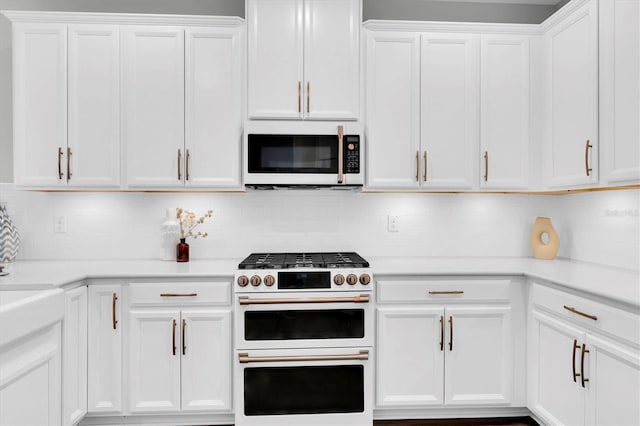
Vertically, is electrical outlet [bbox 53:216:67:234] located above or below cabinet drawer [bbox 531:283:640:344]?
above

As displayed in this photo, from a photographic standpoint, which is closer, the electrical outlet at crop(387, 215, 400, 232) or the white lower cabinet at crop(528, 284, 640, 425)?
the white lower cabinet at crop(528, 284, 640, 425)

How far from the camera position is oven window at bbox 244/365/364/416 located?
7.31 feet

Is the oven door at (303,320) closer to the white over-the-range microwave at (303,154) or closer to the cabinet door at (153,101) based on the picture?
the white over-the-range microwave at (303,154)

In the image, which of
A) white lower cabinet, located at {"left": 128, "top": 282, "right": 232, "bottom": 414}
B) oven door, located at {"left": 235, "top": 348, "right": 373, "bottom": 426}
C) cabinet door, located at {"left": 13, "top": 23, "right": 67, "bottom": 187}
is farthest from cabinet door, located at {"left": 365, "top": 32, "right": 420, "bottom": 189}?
cabinet door, located at {"left": 13, "top": 23, "right": 67, "bottom": 187}

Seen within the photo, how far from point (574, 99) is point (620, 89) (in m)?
0.34

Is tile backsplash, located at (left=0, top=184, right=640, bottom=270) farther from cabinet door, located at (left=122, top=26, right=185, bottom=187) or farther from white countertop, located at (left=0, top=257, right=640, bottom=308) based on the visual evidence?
cabinet door, located at (left=122, top=26, right=185, bottom=187)

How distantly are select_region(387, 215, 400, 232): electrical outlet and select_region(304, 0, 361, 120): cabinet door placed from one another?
0.82 meters

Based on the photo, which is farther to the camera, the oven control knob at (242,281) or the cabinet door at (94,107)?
the cabinet door at (94,107)

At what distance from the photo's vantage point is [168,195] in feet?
9.37

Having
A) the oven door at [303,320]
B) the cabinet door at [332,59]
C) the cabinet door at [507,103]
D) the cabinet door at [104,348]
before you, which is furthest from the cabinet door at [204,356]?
the cabinet door at [507,103]

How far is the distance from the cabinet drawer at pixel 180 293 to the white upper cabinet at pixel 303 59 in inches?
42.5

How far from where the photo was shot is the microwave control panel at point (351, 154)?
2.52 m

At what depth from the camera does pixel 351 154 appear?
2523 millimetres

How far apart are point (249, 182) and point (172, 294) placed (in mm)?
792
